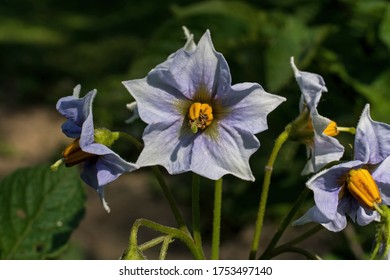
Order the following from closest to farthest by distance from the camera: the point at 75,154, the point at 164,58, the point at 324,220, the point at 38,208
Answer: the point at 324,220
the point at 75,154
the point at 38,208
the point at 164,58

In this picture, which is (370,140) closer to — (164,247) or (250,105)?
(250,105)

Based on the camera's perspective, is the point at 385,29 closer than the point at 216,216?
No

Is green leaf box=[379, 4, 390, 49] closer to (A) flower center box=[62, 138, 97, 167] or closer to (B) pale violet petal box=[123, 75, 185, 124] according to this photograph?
(B) pale violet petal box=[123, 75, 185, 124]

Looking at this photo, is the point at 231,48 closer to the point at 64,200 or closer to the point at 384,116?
the point at 384,116

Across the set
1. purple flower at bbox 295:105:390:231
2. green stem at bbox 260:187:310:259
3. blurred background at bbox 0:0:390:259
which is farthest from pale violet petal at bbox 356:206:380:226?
blurred background at bbox 0:0:390:259

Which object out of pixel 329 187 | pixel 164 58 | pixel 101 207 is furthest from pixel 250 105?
pixel 101 207

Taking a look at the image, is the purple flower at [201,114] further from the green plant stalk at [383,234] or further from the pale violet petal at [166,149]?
the green plant stalk at [383,234]
